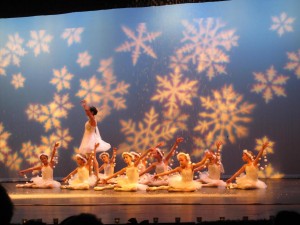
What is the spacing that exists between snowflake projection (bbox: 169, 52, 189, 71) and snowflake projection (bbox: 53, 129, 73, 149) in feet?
8.39

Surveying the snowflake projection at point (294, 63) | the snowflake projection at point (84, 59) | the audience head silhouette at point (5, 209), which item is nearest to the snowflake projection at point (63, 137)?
the snowflake projection at point (84, 59)

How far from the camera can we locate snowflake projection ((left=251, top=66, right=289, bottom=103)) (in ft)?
33.8

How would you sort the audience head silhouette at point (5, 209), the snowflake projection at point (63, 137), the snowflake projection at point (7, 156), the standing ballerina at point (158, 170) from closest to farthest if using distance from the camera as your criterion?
the audience head silhouette at point (5, 209) < the standing ballerina at point (158, 170) < the snowflake projection at point (63, 137) < the snowflake projection at point (7, 156)

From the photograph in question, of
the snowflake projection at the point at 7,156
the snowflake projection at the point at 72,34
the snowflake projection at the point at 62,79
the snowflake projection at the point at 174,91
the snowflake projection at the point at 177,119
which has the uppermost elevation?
the snowflake projection at the point at 72,34

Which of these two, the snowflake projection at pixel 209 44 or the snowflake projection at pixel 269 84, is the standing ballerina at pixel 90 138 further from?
the snowflake projection at pixel 269 84

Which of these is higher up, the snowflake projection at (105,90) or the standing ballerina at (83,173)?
the snowflake projection at (105,90)

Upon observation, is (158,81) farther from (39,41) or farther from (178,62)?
(39,41)

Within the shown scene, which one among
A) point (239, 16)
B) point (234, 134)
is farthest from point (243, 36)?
point (234, 134)

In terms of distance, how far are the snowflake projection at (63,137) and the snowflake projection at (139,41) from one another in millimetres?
2027

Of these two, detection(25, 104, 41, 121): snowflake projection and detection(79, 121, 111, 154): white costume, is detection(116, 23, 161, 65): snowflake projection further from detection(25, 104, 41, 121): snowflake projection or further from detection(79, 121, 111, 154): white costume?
detection(79, 121, 111, 154): white costume

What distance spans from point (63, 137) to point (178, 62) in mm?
2834

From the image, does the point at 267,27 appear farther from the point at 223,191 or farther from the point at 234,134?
the point at 223,191

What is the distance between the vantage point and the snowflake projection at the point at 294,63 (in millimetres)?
10234

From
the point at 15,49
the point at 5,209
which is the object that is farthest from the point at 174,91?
the point at 5,209
